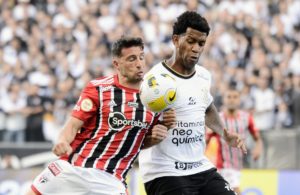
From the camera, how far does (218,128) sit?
766 centimetres

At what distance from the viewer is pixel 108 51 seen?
703 inches

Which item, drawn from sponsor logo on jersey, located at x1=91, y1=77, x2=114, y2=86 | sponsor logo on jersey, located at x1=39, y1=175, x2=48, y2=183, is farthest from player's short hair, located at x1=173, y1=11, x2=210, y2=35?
sponsor logo on jersey, located at x1=39, y1=175, x2=48, y2=183

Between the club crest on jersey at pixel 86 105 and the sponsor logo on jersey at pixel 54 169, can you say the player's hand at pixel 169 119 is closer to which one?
the club crest on jersey at pixel 86 105

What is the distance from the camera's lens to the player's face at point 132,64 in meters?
6.88

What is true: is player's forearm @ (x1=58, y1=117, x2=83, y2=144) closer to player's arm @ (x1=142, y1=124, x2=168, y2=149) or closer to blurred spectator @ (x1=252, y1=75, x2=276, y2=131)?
player's arm @ (x1=142, y1=124, x2=168, y2=149)

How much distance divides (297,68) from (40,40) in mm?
5930

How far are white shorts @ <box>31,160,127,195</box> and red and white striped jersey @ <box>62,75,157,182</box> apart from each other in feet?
0.19

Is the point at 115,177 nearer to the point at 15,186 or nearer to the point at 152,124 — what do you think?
the point at 152,124

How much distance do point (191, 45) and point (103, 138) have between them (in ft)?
3.66

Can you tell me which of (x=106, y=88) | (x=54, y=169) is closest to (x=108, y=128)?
(x=106, y=88)

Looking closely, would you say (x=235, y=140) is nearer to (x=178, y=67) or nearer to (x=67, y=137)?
(x=178, y=67)

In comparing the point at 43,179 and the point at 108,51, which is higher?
the point at 108,51

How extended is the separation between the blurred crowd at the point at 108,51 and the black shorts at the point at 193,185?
7761 mm

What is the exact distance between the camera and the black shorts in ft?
23.5
